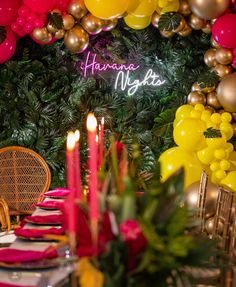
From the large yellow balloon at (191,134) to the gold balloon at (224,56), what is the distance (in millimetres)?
531

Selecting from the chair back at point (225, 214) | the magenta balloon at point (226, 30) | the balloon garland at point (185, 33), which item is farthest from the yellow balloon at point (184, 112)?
the chair back at point (225, 214)

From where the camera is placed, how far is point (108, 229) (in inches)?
56.1

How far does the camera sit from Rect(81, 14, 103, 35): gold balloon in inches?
199

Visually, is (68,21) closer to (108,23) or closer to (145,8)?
(108,23)

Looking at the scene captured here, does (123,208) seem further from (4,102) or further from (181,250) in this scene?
(4,102)

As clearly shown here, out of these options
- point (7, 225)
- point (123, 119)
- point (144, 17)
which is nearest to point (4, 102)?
point (123, 119)

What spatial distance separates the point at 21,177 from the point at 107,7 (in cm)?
147

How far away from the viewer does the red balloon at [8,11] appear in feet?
15.8

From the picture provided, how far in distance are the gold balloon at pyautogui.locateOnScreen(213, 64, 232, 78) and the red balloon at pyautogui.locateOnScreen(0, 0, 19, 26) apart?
1680 millimetres

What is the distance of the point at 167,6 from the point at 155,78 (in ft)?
3.53

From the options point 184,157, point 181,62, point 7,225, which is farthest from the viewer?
point 181,62

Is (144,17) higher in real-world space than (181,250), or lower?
higher

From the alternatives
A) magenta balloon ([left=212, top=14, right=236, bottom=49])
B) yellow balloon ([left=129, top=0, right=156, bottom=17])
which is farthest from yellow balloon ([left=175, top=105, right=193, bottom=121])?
yellow balloon ([left=129, top=0, right=156, bottom=17])

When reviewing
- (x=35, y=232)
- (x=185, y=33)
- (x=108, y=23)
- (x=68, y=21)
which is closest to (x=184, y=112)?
(x=185, y=33)
